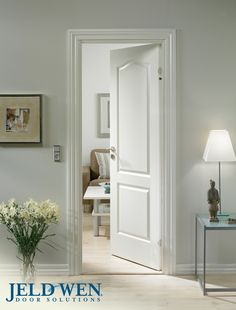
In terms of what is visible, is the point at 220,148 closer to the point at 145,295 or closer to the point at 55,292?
the point at 145,295

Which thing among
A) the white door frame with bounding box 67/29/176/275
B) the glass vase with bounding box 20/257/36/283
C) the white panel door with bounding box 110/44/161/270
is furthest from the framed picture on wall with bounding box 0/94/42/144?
the glass vase with bounding box 20/257/36/283

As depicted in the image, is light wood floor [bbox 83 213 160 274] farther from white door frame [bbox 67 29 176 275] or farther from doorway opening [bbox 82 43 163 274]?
white door frame [bbox 67 29 176 275]

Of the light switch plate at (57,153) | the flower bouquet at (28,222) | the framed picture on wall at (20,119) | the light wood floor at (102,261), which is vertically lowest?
the light wood floor at (102,261)

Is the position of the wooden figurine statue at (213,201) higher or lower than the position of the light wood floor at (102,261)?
higher

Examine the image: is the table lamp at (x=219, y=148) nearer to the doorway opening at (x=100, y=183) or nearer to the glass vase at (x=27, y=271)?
the doorway opening at (x=100, y=183)

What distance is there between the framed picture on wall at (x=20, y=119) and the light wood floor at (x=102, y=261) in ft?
4.08

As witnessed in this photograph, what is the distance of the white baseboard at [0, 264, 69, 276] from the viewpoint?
4.27 metres

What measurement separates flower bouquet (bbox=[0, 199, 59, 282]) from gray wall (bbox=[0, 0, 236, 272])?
27 cm

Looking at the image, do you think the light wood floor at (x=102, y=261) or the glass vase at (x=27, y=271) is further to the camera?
the light wood floor at (x=102, y=261)

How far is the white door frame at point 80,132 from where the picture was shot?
4.20 metres

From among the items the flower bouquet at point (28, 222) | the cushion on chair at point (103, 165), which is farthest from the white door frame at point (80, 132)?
the cushion on chair at point (103, 165)

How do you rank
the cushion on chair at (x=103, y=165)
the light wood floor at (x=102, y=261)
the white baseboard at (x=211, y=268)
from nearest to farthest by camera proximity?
the white baseboard at (x=211, y=268) < the light wood floor at (x=102, y=261) < the cushion on chair at (x=103, y=165)

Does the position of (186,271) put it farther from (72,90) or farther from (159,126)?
(72,90)

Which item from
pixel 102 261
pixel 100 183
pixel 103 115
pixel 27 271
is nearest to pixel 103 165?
pixel 100 183
